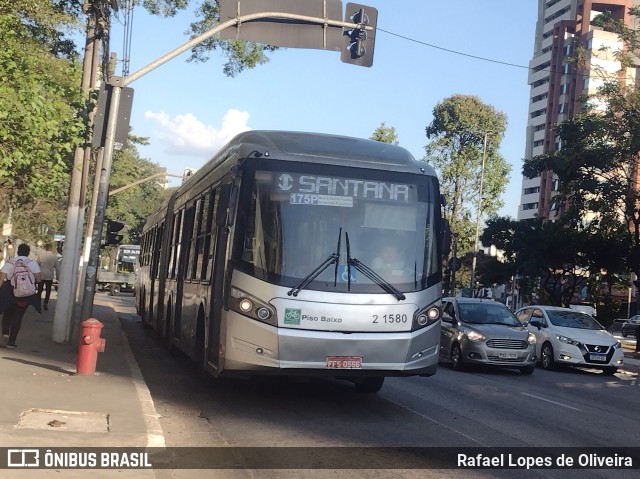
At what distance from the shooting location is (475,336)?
63.8 feet

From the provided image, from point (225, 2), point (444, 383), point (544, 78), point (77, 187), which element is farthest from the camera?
point (544, 78)

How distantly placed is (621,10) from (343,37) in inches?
3763

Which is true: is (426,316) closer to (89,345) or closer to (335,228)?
(335,228)

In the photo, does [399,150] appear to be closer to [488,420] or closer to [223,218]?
[223,218]

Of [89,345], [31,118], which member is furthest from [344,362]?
[31,118]

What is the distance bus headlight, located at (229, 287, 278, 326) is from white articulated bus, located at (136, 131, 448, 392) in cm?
1

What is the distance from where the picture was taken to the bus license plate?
10.5m

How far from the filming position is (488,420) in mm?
11469

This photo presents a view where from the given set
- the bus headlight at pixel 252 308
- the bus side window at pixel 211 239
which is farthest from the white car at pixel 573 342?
Answer: the bus headlight at pixel 252 308

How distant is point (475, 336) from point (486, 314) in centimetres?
159

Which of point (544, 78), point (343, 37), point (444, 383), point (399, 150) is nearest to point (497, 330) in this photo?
point (444, 383)

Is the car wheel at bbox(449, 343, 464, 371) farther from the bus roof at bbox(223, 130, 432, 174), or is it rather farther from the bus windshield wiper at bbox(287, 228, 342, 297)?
the bus windshield wiper at bbox(287, 228, 342, 297)

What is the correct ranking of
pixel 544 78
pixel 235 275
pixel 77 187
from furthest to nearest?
pixel 544 78 < pixel 77 187 < pixel 235 275

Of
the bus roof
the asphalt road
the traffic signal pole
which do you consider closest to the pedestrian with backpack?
the traffic signal pole
